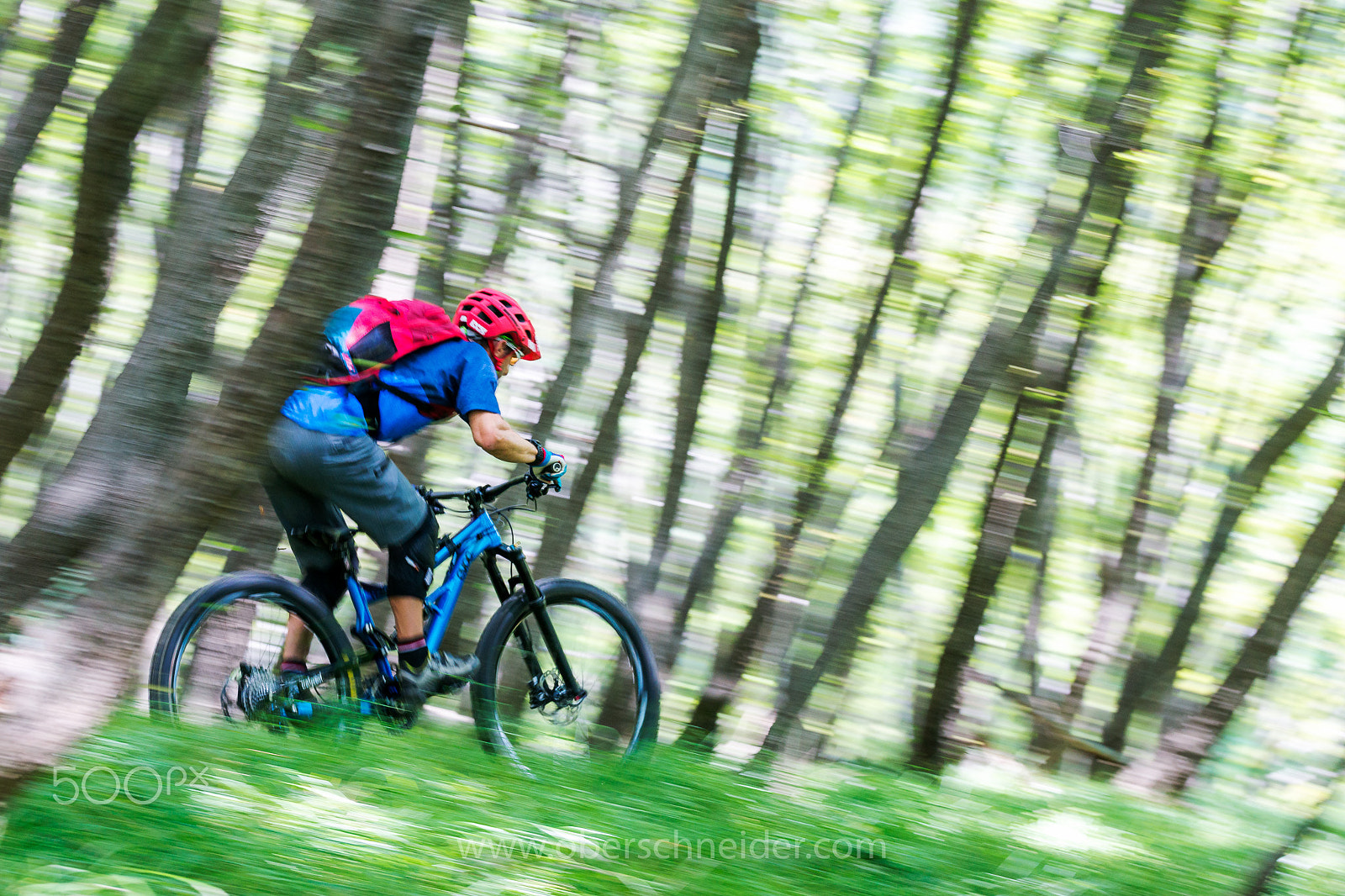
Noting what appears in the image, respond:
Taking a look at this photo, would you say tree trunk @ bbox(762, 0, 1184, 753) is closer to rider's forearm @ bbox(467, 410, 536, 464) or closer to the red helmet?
rider's forearm @ bbox(467, 410, 536, 464)

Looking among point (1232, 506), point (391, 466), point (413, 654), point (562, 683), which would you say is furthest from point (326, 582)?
point (1232, 506)

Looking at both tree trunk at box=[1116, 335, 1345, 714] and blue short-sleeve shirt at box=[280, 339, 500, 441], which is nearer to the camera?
blue short-sleeve shirt at box=[280, 339, 500, 441]

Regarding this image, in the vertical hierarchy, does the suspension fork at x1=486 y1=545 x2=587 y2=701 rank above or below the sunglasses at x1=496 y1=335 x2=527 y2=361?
below

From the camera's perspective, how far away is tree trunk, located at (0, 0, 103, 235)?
4.91m

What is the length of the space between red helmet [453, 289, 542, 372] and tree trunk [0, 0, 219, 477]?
4.65ft

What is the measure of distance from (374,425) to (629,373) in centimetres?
214

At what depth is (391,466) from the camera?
4023 millimetres

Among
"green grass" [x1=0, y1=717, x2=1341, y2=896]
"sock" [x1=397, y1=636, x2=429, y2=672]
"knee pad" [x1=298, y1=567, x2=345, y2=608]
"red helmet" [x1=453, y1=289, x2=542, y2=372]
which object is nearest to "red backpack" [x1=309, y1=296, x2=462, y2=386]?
"red helmet" [x1=453, y1=289, x2=542, y2=372]

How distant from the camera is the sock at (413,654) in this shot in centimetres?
417

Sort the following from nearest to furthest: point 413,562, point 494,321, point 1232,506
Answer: point 413,562
point 494,321
point 1232,506

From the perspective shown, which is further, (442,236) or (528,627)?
(442,236)

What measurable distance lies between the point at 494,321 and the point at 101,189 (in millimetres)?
1752

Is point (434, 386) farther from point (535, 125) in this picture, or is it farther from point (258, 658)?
point (535, 125)

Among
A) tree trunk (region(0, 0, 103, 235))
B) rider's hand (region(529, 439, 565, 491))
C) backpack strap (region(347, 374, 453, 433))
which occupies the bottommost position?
rider's hand (region(529, 439, 565, 491))
